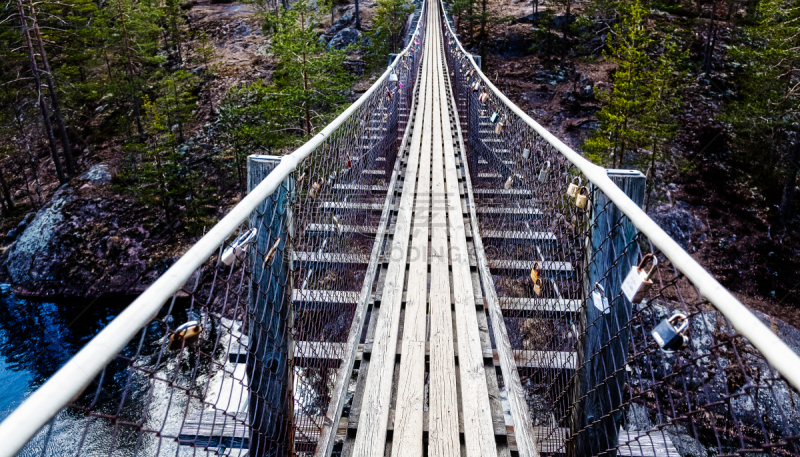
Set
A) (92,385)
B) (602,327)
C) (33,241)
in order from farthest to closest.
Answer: (33,241) → (92,385) → (602,327)

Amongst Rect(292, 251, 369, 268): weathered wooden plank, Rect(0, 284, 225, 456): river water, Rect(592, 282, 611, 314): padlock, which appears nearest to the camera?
Rect(592, 282, 611, 314): padlock

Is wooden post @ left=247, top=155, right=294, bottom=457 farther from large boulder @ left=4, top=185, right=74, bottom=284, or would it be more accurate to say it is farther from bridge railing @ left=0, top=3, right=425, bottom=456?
large boulder @ left=4, top=185, right=74, bottom=284

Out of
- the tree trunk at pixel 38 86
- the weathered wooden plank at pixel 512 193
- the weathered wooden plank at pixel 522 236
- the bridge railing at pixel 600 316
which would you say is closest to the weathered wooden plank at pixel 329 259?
the bridge railing at pixel 600 316

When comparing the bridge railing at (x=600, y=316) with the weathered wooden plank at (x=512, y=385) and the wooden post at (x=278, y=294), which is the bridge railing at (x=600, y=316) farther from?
the wooden post at (x=278, y=294)

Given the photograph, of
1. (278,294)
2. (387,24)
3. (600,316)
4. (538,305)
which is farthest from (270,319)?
(387,24)

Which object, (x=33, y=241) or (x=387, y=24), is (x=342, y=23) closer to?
(x=387, y=24)

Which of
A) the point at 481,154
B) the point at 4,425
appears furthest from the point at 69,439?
the point at 4,425

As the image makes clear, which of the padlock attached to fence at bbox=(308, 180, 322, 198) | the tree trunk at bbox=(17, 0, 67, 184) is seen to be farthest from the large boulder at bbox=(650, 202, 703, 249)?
the tree trunk at bbox=(17, 0, 67, 184)

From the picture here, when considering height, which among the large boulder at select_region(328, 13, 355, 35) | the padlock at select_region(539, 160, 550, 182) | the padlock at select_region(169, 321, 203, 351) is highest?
the large boulder at select_region(328, 13, 355, 35)
